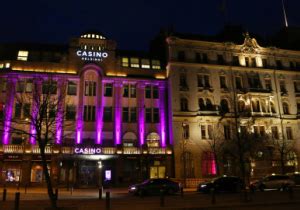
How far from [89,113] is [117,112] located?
12.7ft

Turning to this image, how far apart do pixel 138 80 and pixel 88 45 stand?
29.3 feet

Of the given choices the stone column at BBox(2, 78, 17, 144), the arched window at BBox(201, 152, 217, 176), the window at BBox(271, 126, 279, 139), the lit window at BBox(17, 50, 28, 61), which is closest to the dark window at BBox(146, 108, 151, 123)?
the arched window at BBox(201, 152, 217, 176)

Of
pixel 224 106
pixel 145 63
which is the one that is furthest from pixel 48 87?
pixel 224 106

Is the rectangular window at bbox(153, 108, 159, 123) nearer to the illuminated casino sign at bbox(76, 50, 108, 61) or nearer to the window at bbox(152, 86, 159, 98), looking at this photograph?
the window at bbox(152, 86, 159, 98)

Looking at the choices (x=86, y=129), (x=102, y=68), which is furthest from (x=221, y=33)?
(x=86, y=129)

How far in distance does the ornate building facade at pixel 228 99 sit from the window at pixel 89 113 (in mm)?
11371

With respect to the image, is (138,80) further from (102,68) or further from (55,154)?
(55,154)

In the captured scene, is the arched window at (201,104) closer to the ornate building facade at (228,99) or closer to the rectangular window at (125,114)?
the ornate building facade at (228,99)

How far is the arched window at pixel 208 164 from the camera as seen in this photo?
41312 millimetres

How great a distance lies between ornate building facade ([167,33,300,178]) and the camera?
4197 cm

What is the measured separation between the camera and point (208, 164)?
4181cm

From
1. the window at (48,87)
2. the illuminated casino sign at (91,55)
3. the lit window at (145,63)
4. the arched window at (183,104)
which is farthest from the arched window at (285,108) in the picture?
the window at (48,87)

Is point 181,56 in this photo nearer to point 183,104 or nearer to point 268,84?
point 183,104

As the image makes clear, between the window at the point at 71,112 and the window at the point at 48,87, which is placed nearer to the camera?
the window at the point at 48,87
